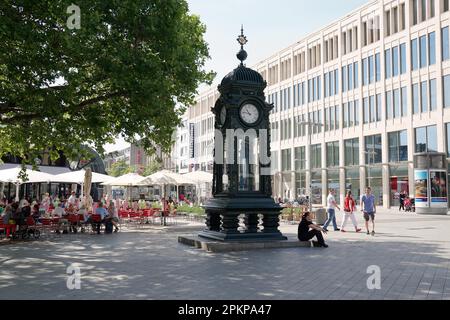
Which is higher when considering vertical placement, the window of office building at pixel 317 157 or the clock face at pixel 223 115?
the window of office building at pixel 317 157

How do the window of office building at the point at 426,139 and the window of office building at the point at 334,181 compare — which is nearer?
the window of office building at the point at 426,139

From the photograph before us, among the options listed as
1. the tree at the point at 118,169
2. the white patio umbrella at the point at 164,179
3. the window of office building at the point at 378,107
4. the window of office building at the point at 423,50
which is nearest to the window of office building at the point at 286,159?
the window of office building at the point at 378,107

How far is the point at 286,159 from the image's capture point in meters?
64.2

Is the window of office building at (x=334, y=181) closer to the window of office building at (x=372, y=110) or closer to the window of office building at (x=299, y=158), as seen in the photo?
the window of office building at (x=299, y=158)

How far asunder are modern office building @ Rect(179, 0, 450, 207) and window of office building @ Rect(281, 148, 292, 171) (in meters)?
0.15

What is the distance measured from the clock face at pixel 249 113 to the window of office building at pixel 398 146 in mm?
34127

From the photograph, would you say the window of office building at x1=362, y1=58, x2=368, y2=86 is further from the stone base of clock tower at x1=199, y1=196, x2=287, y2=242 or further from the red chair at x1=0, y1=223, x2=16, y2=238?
the red chair at x1=0, y1=223, x2=16, y2=238

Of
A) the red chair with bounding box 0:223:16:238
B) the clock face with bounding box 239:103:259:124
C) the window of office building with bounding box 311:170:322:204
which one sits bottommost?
the red chair with bounding box 0:223:16:238

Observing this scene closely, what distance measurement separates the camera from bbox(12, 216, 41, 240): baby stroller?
16859 millimetres

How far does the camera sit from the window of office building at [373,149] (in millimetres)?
48125

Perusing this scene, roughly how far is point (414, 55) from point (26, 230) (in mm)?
39566

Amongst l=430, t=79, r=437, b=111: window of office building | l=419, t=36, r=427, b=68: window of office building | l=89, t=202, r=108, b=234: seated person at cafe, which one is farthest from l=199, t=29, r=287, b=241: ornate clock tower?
l=419, t=36, r=427, b=68: window of office building

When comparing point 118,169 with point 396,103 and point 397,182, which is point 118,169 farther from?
point 396,103

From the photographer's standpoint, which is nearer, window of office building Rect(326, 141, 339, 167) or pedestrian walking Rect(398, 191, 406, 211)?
pedestrian walking Rect(398, 191, 406, 211)
